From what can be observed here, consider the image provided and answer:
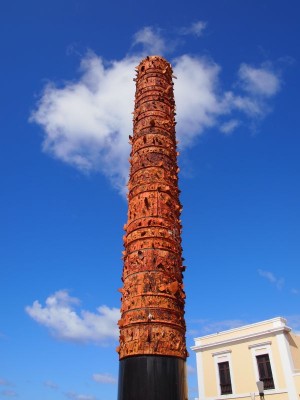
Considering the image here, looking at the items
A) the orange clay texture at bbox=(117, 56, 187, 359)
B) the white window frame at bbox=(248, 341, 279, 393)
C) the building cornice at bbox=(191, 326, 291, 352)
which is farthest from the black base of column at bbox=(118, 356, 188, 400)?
the white window frame at bbox=(248, 341, 279, 393)

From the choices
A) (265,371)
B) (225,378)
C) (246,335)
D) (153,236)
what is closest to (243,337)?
(246,335)

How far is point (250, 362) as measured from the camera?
17391 millimetres

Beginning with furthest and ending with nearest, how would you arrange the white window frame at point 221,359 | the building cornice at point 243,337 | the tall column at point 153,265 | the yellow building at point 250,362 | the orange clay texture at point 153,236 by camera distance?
the white window frame at point 221,359 → the building cornice at point 243,337 → the yellow building at point 250,362 → the orange clay texture at point 153,236 → the tall column at point 153,265

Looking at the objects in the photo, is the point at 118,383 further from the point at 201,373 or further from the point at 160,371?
the point at 201,373

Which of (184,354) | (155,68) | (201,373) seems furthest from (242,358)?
(155,68)

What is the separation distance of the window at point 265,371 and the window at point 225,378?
187 cm

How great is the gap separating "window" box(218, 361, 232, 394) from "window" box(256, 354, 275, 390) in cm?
187

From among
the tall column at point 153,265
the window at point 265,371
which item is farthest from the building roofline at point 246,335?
the tall column at point 153,265

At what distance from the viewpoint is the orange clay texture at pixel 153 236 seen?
6027 millimetres

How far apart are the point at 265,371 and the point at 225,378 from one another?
2.35 metres

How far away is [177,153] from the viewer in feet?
28.1

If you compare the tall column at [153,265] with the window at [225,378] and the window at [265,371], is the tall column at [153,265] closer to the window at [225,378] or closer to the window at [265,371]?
the window at [265,371]

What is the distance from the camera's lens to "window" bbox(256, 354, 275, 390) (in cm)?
1633

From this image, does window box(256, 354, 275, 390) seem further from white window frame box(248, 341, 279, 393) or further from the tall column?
the tall column
